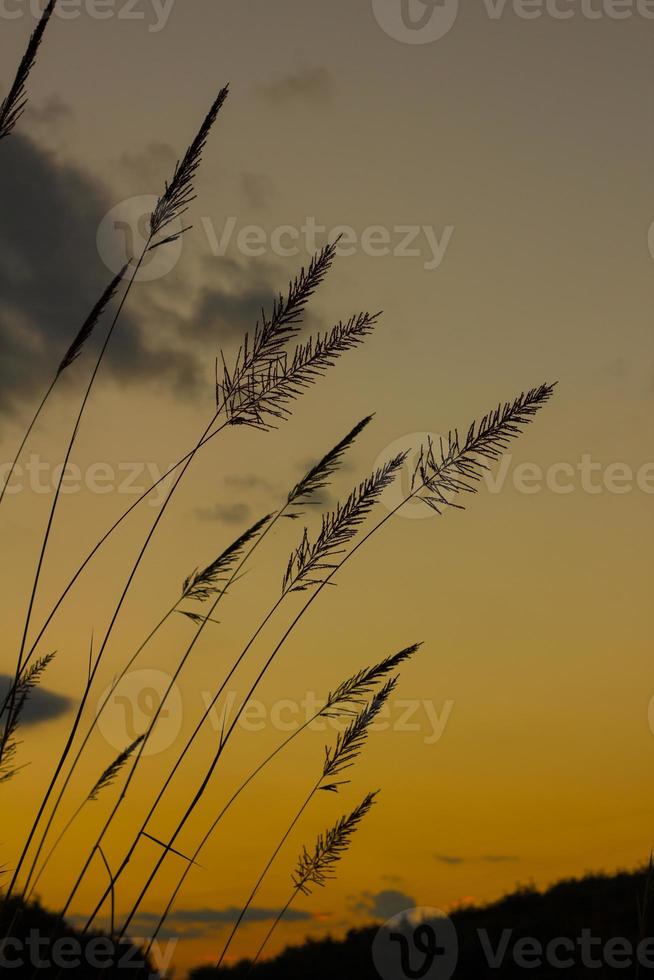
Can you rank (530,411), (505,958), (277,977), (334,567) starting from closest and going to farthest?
(530,411)
(334,567)
(505,958)
(277,977)

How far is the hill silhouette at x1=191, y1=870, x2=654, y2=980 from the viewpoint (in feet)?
39.6

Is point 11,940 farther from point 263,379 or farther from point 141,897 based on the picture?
point 263,379

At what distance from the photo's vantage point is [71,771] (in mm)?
2477

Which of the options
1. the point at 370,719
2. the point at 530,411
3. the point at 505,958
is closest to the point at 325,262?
the point at 530,411

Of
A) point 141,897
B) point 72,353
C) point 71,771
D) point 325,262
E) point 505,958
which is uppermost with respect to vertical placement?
point 325,262

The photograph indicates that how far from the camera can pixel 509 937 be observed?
39.4 ft

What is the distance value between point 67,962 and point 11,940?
5.8 inches

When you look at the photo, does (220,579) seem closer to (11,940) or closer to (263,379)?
(263,379)

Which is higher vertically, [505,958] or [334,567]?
[334,567]

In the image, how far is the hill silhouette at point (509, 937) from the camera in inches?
475

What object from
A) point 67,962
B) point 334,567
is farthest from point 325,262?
point 67,962

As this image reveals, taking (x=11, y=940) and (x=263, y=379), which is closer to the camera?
(x=11, y=940)

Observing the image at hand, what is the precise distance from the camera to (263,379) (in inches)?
96.7

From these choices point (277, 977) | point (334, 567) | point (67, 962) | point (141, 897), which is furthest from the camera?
point (277, 977)
